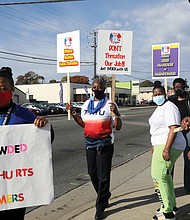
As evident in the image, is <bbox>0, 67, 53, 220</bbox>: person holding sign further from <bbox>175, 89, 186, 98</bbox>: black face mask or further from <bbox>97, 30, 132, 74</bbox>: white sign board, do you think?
<bbox>97, 30, 132, 74</bbox>: white sign board

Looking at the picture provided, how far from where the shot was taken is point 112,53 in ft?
20.0

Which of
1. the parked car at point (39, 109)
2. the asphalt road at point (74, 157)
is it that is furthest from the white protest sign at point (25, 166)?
the parked car at point (39, 109)

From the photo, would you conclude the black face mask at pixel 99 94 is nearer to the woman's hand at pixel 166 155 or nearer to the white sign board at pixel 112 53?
the woman's hand at pixel 166 155

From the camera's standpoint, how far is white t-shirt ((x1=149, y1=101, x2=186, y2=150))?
12.3ft

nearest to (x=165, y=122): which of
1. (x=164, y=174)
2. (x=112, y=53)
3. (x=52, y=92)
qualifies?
(x=164, y=174)

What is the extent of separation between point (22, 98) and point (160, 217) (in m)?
49.5

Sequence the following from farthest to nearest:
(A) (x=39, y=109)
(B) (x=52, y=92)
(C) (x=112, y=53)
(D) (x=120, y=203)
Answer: (B) (x=52, y=92), (A) (x=39, y=109), (C) (x=112, y=53), (D) (x=120, y=203)

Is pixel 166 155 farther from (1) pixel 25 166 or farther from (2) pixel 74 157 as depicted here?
(2) pixel 74 157

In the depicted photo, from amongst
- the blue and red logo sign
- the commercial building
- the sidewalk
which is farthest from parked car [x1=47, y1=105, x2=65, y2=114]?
the sidewalk

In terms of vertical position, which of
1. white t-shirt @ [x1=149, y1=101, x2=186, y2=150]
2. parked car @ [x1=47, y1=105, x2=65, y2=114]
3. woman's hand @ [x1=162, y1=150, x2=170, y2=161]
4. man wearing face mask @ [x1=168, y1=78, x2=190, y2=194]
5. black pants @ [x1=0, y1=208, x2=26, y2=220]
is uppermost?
man wearing face mask @ [x1=168, y1=78, x2=190, y2=194]

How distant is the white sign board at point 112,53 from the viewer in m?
6.05

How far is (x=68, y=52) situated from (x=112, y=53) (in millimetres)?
11860

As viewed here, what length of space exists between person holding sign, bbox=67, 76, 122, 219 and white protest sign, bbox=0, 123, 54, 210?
4.87 ft

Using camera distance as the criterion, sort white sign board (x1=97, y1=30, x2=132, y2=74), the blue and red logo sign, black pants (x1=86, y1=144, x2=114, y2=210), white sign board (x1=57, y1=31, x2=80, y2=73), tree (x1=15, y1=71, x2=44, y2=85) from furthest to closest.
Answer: tree (x1=15, y1=71, x2=44, y2=85), the blue and red logo sign, white sign board (x1=57, y1=31, x2=80, y2=73), white sign board (x1=97, y1=30, x2=132, y2=74), black pants (x1=86, y1=144, x2=114, y2=210)
